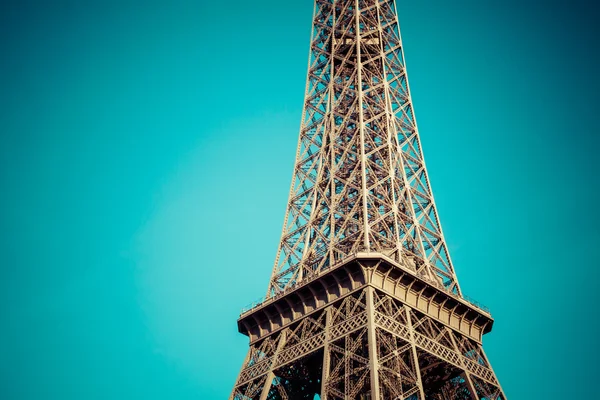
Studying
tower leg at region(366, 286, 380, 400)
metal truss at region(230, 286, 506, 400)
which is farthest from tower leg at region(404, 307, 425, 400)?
tower leg at region(366, 286, 380, 400)

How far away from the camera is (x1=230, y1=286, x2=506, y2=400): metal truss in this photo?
157ft

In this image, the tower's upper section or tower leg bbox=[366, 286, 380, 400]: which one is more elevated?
the tower's upper section

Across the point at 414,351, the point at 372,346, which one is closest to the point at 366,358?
the point at 372,346

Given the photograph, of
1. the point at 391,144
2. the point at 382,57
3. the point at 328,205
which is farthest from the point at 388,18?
the point at 328,205

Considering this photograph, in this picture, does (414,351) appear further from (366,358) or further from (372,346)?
(372,346)

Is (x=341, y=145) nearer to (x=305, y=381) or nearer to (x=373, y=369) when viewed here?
(x=305, y=381)

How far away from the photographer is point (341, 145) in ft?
215

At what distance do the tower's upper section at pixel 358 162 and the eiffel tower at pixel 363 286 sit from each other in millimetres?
97

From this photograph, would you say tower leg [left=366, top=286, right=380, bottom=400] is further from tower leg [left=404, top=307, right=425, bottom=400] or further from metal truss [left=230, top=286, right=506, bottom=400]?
tower leg [left=404, top=307, right=425, bottom=400]

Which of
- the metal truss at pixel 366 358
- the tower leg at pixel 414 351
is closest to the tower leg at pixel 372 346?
the metal truss at pixel 366 358

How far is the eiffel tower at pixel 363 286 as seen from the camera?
4997 centimetres

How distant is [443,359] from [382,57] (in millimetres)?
25909

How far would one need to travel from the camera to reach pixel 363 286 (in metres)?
51.7

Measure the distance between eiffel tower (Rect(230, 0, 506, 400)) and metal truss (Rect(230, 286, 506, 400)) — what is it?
0.07m
